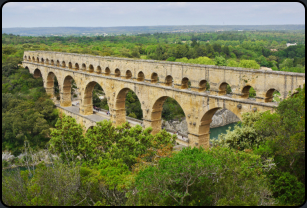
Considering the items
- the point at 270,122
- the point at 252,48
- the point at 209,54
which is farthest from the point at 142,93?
the point at 252,48

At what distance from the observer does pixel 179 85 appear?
2183 centimetres

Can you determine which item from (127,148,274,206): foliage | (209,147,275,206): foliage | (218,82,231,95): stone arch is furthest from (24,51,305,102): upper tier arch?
(127,148,274,206): foliage

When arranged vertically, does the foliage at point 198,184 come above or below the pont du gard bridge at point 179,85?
below

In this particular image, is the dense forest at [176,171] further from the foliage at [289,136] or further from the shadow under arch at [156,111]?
the shadow under arch at [156,111]

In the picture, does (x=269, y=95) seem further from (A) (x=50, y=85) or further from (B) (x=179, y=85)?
(A) (x=50, y=85)

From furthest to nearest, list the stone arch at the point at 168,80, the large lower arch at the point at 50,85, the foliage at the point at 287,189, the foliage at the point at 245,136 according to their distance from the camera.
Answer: the large lower arch at the point at 50,85 → the stone arch at the point at 168,80 → the foliage at the point at 245,136 → the foliage at the point at 287,189

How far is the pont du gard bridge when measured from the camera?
57.8 feet

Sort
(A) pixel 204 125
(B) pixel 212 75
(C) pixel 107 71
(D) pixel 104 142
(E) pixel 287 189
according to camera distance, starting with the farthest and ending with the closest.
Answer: (C) pixel 107 71, (A) pixel 204 125, (D) pixel 104 142, (B) pixel 212 75, (E) pixel 287 189

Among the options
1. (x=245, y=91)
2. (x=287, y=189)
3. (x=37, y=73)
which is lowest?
(x=287, y=189)

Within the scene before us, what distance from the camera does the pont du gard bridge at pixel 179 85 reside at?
1761 cm

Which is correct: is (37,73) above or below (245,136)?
above

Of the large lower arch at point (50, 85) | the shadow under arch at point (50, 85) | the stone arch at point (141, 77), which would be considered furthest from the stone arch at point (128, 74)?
the large lower arch at point (50, 85)

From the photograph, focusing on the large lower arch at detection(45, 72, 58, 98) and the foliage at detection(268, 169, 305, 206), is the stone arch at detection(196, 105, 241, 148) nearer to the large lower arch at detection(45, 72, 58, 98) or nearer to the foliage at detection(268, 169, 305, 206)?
the foliage at detection(268, 169, 305, 206)

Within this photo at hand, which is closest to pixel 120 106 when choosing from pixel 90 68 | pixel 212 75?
pixel 90 68
